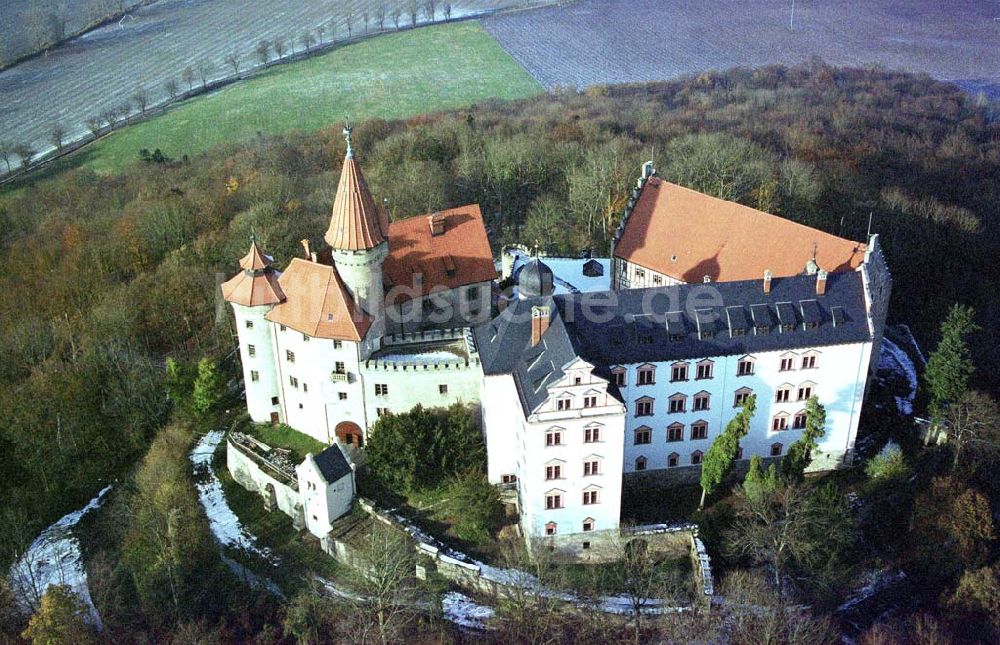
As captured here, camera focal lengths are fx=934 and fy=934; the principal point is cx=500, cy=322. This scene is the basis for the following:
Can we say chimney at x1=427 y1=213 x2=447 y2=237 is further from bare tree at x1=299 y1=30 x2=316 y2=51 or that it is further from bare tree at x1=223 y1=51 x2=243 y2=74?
bare tree at x1=299 y1=30 x2=316 y2=51

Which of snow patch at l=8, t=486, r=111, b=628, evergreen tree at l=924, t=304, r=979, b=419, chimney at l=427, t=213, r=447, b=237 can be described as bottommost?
snow patch at l=8, t=486, r=111, b=628

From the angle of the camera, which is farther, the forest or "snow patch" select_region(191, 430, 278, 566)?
the forest

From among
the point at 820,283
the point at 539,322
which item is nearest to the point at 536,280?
the point at 539,322

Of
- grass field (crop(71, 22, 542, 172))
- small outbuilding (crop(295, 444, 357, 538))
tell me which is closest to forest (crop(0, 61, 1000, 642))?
grass field (crop(71, 22, 542, 172))

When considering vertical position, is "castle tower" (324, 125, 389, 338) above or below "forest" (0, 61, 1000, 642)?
above

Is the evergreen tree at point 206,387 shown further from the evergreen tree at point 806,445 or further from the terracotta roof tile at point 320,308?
the evergreen tree at point 806,445

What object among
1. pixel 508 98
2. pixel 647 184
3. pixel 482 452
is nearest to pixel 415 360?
pixel 482 452

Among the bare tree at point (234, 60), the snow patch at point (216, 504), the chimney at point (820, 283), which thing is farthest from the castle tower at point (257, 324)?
the bare tree at point (234, 60)

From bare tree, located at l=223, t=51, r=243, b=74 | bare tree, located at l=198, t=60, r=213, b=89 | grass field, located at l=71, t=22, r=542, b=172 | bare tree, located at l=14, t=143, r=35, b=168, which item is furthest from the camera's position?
bare tree, located at l=223, t=51, r=243, b=74

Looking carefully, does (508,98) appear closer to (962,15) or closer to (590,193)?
(590,193)
